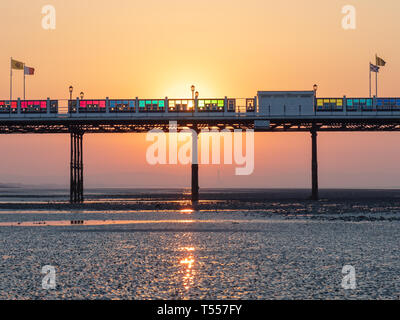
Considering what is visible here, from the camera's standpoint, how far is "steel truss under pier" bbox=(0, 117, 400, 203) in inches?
2299

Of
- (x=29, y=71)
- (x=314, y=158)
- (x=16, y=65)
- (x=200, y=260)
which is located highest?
(x=16, y=65)

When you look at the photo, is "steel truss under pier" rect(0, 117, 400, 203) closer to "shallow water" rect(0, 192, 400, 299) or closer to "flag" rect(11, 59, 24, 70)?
"flag" rect(11, 59, 24, 70)

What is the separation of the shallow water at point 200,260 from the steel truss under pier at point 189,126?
2729 centimetres

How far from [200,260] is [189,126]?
4137 centimetres

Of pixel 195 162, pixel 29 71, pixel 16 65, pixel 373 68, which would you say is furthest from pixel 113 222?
pixel 373 68

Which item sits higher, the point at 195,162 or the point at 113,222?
the point at 195,162

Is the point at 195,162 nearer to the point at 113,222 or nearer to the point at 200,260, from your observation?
the point at 113,222

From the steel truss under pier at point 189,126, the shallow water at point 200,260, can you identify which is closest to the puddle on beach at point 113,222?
the shallow water at point 200,260

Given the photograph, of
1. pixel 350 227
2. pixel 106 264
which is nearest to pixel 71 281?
pixel 106 264

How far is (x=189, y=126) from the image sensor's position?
5950cm

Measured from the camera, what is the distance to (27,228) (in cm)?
3070

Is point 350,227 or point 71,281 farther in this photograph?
point 350,227
